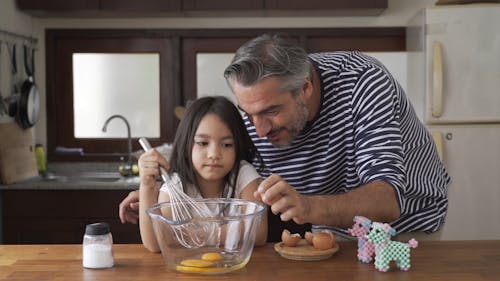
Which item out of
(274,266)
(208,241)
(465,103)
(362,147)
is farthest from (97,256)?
(465,103)

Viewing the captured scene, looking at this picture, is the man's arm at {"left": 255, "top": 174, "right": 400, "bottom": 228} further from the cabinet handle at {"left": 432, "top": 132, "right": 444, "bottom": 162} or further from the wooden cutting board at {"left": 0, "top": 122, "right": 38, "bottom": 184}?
the wooden cutting board at {"left": 0, "top": 122, "right": 38, "bottom": 184}

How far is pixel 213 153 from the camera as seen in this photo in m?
1.72

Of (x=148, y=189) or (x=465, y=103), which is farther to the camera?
(x=465, y=103)

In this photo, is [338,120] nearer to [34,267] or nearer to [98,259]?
[98,259]

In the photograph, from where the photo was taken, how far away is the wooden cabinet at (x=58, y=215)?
10.3 ft

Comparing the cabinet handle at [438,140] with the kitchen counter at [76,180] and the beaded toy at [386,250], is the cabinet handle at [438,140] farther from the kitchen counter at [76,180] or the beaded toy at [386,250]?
the beaded toy at [386,250]

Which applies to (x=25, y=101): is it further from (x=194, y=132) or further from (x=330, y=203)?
(x=330, y=203)

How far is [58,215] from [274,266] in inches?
80.7

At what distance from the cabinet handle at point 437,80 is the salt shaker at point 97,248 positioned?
227 centimetres

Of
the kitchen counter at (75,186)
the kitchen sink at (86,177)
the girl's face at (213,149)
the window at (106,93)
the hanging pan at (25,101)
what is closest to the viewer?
the girl's face at (213,149)

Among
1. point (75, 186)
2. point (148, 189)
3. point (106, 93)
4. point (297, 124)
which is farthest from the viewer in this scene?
point (106, 93)

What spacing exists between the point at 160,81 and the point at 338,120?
2137 millimetres

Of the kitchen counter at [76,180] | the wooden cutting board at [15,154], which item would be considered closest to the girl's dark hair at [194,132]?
the kitchen counter at [76,180]

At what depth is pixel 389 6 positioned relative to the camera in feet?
12.1
